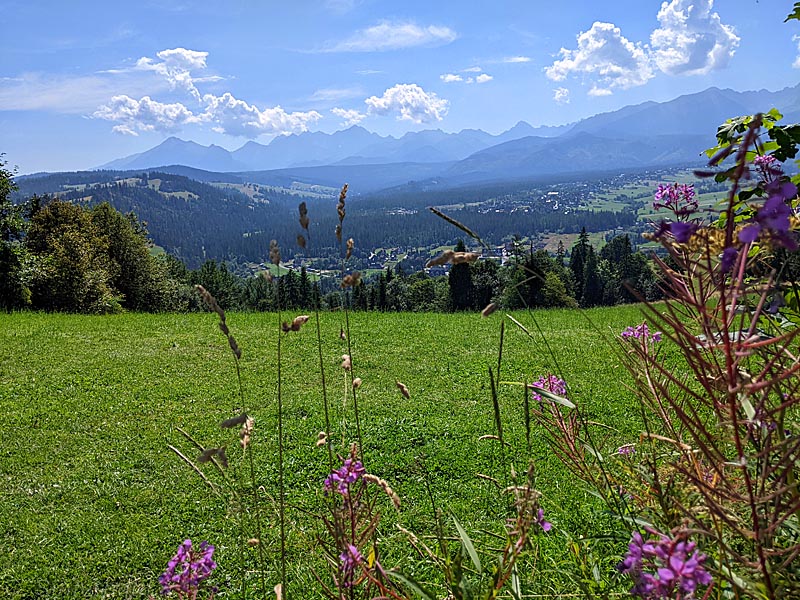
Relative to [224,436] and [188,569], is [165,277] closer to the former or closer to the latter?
[224,436]

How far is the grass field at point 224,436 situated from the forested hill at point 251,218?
9147 cm

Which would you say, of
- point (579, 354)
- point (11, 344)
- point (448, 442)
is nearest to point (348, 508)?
point (448, 442)

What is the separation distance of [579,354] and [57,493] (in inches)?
270

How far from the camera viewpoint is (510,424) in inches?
218

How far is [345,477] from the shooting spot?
0.91 m

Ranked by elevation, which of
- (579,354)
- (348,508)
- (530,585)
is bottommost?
(579,354)

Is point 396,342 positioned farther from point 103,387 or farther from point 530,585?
point 530,585

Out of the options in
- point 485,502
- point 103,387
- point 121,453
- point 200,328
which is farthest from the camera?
point 200,328

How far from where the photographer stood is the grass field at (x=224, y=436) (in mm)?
3305

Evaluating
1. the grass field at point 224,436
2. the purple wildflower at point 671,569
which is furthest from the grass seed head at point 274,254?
the purple wildflower at point 671,569

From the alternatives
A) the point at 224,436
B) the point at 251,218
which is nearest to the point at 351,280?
the point at 224,436

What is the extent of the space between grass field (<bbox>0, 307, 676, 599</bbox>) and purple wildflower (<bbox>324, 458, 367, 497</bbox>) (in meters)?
0.19

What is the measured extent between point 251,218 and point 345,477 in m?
187

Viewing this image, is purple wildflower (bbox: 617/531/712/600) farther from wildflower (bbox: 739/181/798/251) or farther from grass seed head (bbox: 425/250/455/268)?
grass seed head (bbox: 425/250/455/268)
